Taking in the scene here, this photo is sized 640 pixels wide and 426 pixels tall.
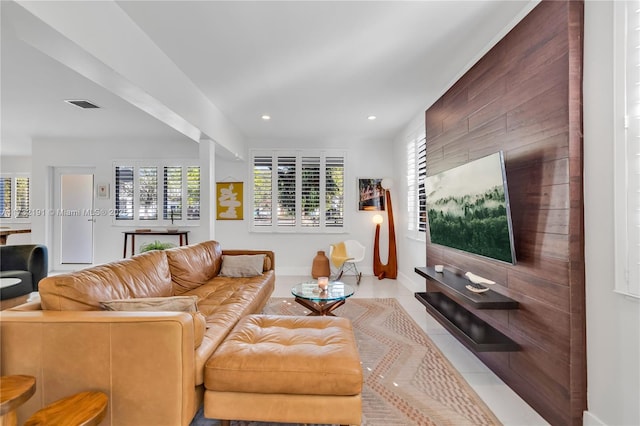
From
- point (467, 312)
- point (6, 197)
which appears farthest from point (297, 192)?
point (6, 197)

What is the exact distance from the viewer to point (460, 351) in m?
2.62

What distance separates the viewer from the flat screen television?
200cm

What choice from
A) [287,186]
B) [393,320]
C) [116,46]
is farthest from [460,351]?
[287,186]

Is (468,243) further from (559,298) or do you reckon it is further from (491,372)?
(491,372)

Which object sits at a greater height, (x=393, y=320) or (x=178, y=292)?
(x=178, y=292)

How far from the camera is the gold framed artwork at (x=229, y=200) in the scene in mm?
5797

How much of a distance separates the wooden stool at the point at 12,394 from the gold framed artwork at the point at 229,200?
461 cm

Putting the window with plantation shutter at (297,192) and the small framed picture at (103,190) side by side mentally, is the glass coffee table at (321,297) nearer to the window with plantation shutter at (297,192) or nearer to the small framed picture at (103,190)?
the window with plantation shutter at (297,192)

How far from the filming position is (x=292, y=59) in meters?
2.75

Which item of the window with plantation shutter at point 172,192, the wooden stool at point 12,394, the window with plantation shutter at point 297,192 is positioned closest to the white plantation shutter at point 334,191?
the window with plantation shutter at point 297,192

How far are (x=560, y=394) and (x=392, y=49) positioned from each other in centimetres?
270

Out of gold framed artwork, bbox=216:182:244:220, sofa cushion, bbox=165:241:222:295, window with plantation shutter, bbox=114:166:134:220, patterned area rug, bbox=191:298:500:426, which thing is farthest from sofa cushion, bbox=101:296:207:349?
window with plantation shutter, bbox=114:166:134:220

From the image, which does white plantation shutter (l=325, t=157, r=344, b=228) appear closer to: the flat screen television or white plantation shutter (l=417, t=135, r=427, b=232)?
white plantation shutter (l=417, t=135, r=427, b=232)

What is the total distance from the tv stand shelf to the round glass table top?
76 cm
